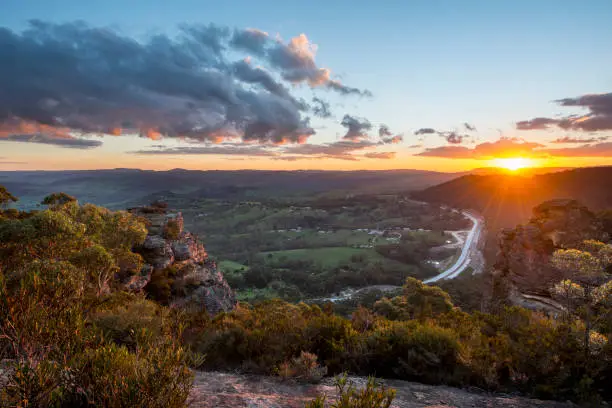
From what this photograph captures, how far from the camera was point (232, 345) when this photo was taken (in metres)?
8.73

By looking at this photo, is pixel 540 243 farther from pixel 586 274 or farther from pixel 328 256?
pixel 328 256

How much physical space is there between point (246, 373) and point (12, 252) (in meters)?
9.67

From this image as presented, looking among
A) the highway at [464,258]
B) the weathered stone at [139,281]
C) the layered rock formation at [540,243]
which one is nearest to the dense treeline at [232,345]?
the weathered stone at [139,281]

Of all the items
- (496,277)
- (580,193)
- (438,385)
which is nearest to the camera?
(438,385)

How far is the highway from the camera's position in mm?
71938

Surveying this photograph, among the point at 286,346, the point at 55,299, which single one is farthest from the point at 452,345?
the point at 55,299

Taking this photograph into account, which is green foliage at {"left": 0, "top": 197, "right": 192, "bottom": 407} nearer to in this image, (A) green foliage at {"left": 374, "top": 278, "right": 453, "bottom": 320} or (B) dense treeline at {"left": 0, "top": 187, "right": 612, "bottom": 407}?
(B) dense treeline at {"left": 0, "top": 187, "right": 612, "bottom": 407}

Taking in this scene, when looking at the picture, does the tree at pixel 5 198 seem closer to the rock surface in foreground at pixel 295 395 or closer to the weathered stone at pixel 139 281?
the weathered stone at pixel 139 281

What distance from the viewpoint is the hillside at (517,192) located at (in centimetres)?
10938

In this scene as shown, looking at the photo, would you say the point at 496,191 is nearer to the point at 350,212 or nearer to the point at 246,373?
the point at 350,212

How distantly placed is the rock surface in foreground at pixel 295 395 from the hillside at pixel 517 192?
308 ft

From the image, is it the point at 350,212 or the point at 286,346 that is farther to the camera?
the point at 350,212

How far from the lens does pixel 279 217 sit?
15562 centimetres

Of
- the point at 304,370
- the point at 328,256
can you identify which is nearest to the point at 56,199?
the point at 304,370
